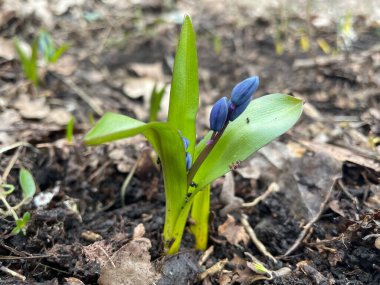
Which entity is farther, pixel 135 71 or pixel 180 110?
pixel 135 71

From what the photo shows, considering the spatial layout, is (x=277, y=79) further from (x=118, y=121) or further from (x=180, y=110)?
(x=118, y=121)

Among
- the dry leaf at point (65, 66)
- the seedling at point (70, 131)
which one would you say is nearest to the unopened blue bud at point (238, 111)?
the seedling at point (70, 131)

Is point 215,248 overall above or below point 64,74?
below

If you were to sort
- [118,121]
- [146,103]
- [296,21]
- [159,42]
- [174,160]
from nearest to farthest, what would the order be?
[118,121]
[174,160]
[146,103]
[159,42]
[296,21]

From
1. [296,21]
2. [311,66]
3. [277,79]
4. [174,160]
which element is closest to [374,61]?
[311,66]

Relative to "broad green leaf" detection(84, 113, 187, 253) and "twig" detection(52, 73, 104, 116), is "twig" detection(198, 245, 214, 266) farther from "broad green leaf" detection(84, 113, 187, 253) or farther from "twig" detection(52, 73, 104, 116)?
"twig" detection(52, 73, 104, 116)

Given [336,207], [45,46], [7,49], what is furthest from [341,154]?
[7,49]

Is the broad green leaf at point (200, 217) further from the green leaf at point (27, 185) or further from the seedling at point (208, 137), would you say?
the green leaf at point (27, 185)
